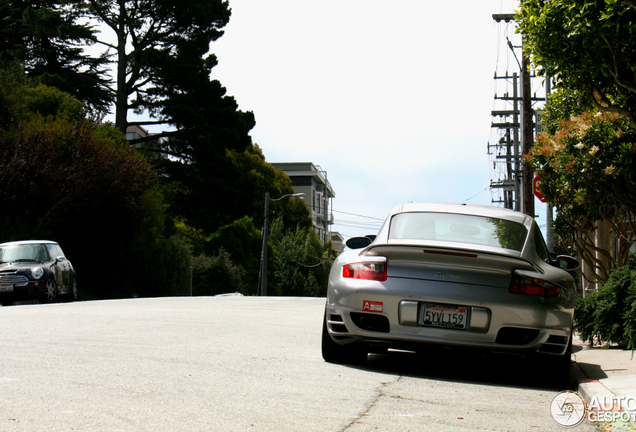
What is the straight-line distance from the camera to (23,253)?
63.0 feet

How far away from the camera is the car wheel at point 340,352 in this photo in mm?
7426

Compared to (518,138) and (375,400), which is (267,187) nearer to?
(518,138)

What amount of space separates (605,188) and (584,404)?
8.86 metres

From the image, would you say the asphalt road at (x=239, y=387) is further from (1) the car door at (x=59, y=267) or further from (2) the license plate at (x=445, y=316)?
(1) the car door at (x=59, y=267)

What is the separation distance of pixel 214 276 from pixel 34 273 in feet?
104

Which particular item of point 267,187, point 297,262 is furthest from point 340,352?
point 267,187

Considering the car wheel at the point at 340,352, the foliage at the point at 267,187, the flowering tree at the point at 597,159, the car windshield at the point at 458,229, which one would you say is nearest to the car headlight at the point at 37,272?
the flowering tree at the point at 597,159

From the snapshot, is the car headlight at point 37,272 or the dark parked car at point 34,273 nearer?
the dark parked car at point 34,273

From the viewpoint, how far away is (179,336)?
9734mm

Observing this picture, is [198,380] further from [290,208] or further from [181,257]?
[290,208]

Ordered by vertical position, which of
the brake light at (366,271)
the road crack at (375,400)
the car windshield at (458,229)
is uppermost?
the car windshield at (458,229)

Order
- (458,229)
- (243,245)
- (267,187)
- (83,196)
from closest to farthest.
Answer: (458,229) < (83,196) < (243,245) < (267,187)

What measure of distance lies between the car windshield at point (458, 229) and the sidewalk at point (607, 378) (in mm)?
1502

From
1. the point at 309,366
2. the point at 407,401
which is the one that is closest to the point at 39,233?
the point at 309,366
